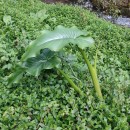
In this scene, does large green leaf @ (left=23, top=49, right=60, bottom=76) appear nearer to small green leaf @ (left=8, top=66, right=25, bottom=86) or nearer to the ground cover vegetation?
small green leaf @ (left=8, top=66, right=25, bottom=86)

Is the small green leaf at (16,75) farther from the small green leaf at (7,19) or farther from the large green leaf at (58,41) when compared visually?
the small green leaf at (7,19)

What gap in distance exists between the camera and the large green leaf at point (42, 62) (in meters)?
3.14

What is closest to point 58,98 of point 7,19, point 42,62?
point 42,62

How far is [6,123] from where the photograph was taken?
8.84 ft

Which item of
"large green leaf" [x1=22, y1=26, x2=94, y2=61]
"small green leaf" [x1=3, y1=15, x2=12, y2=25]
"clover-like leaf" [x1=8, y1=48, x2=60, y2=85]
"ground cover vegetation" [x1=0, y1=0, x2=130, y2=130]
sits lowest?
"ground cover vegetation" [x1=0, y1=0, x2=130, y2=130]

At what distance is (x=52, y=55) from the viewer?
3.25 metres

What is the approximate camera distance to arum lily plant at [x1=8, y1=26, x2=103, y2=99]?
3004mm

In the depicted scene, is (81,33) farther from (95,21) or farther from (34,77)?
(95,21)

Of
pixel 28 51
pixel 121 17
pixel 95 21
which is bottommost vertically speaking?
pixel 121 17

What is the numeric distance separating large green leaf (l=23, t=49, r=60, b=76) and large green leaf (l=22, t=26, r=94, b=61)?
183mm

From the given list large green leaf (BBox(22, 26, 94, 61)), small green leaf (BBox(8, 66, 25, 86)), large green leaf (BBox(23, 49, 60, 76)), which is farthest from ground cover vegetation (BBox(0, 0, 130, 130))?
large green leaf (BBox(22, 26, 94, 61))

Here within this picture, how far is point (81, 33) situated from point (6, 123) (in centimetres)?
124

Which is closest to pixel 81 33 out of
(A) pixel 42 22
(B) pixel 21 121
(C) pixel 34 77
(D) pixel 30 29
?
(C) pixel 34 77

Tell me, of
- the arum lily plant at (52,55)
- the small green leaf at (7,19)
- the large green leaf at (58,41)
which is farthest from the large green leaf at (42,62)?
the small green leaf at (7,19)
